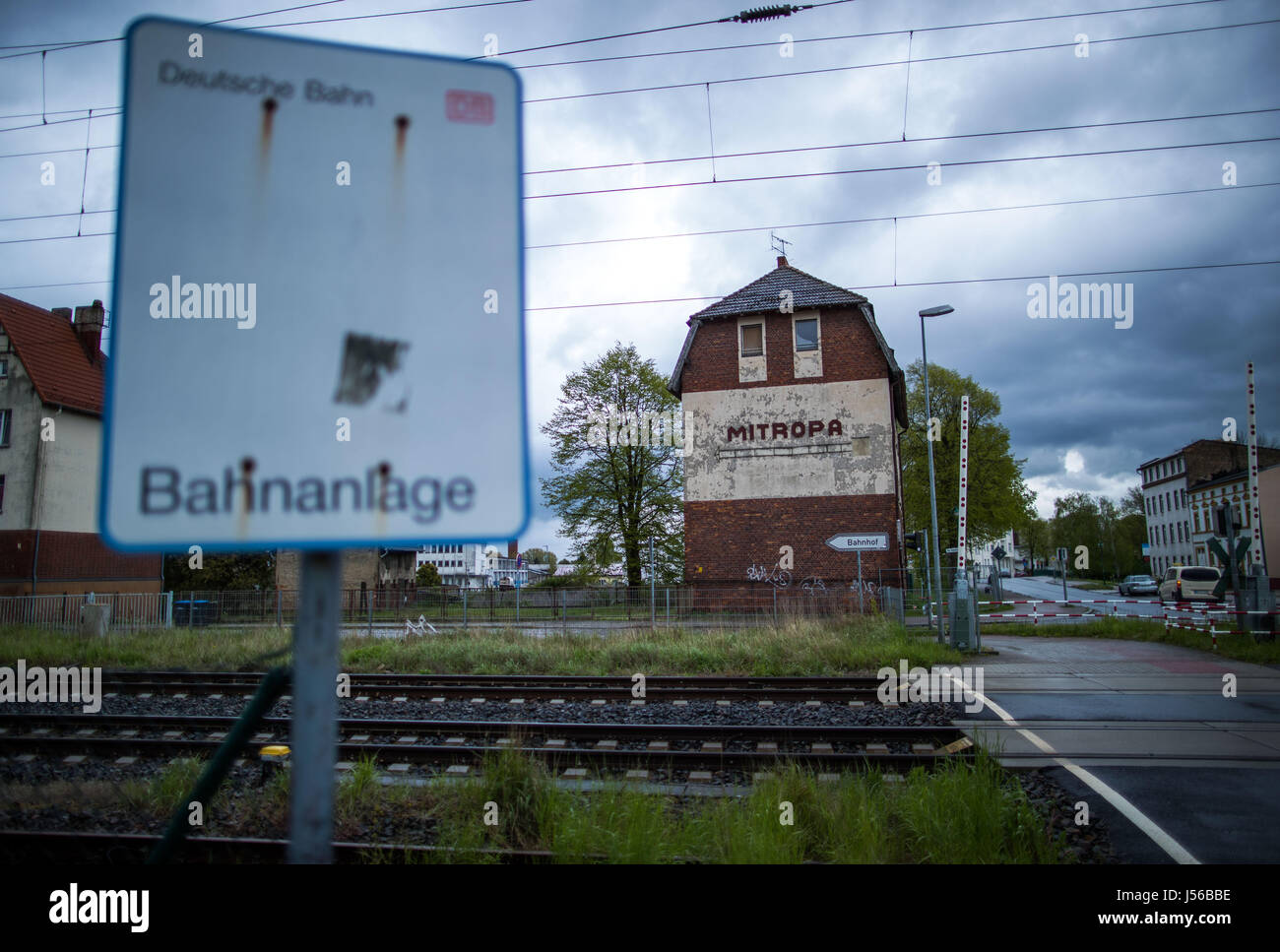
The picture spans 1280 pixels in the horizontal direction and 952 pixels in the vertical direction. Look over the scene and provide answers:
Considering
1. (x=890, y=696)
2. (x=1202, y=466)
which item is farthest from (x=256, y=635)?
(x=1202, y=466)

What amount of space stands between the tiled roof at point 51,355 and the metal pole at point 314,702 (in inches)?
1260

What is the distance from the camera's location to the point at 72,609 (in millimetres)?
21828

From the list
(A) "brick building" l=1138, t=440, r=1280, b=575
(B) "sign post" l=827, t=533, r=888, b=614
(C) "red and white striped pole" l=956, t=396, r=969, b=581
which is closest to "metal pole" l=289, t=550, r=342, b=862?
(C) "red and white striped pole" l=956, t=396, r=969, b=581

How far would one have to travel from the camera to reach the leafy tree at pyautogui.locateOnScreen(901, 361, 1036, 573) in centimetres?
4109

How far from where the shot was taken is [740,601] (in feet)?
66.9

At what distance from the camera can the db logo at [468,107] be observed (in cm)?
133

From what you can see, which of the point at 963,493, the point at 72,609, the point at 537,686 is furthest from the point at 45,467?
the point at 963,493

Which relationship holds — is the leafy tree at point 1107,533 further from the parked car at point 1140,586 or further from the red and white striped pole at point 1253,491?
the red and white striped pole at point 1253,491

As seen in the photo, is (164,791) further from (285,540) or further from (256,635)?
(256,635)

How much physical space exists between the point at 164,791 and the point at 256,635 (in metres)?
12.2

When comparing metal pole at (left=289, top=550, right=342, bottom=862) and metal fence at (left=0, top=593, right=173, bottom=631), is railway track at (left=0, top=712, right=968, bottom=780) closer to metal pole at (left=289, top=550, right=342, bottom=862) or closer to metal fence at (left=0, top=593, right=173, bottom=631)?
metal pole at (left=289, top=550, right=342, bottom=862)

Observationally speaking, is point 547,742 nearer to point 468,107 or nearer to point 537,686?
point 537,686

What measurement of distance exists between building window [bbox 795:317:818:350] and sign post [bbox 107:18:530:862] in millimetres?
23577

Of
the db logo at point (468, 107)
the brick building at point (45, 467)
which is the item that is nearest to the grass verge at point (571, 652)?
the db logo at point (468, 107)
